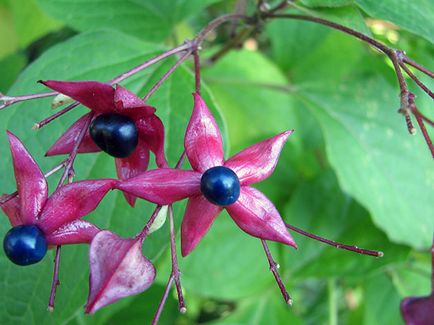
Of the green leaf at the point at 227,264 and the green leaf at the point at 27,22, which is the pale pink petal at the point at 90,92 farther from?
the green leaf at the point at 27,22

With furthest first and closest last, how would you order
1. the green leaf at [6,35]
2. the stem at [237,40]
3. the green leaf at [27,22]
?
the green leaf at [6,35] → the green leaf at [27,22] → the stem at [237,40]

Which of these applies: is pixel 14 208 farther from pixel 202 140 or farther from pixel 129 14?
pixel 129 14

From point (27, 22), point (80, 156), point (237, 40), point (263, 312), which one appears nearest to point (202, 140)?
point (80, 156)

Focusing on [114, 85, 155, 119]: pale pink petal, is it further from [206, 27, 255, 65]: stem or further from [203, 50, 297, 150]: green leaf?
[203, 50, 297, 150]: green leaf

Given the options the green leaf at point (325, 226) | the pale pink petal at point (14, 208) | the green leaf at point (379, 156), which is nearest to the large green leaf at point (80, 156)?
the pale pink petal at point (14, 208)

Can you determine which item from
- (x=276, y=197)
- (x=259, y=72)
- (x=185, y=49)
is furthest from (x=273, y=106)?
(x=185, y=49)

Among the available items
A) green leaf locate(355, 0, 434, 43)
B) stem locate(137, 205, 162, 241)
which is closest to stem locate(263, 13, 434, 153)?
green leaf locate(355, 0, 434, 43)
